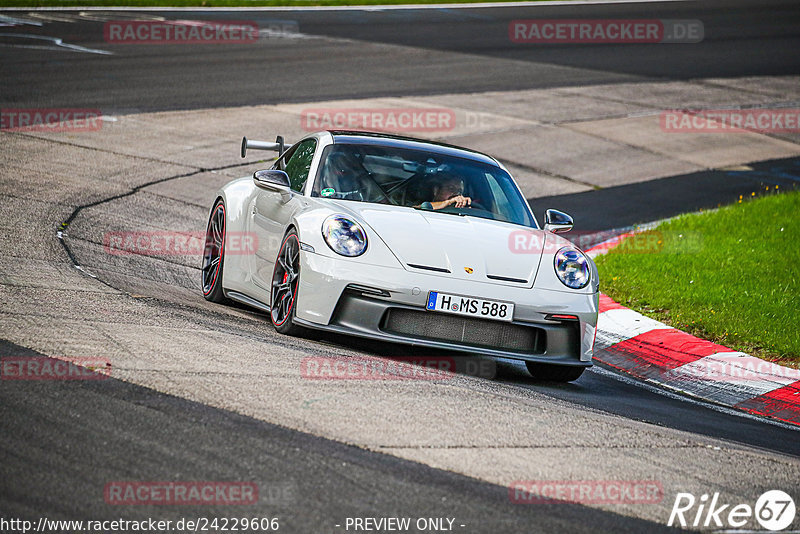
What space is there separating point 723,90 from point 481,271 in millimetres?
16775

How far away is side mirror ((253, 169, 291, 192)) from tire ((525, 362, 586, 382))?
2051 mm

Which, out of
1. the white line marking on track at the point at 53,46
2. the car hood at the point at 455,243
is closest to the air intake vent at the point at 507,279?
the car hood at the point at 455,243

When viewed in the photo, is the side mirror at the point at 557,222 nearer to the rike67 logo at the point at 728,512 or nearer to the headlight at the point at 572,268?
the headlight at the point at 572,268

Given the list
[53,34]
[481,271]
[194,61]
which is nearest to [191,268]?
[481,271]

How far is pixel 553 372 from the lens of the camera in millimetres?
7000

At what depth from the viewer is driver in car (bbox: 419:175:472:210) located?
24.7ft

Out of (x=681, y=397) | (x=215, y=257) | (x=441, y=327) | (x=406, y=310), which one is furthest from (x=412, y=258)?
(x=215, y=257)

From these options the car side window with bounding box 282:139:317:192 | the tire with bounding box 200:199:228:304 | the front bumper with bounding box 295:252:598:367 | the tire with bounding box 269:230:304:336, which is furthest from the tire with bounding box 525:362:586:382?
the tire with bounding box 200:199:228:304

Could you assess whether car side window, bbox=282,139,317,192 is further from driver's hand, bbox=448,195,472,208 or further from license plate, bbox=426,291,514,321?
license plate, bbox=426,291,514,321

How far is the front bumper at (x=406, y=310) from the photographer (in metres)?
6.33

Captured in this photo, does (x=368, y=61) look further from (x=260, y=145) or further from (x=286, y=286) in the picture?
(x=286, y=286)

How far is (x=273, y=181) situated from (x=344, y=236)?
3.50ft

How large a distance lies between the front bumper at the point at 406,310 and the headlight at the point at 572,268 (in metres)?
0.35

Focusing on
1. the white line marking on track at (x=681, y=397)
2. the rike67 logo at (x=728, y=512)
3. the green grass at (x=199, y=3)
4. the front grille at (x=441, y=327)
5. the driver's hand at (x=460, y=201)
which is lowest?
the white line marking on track at (x=681, y=397)
